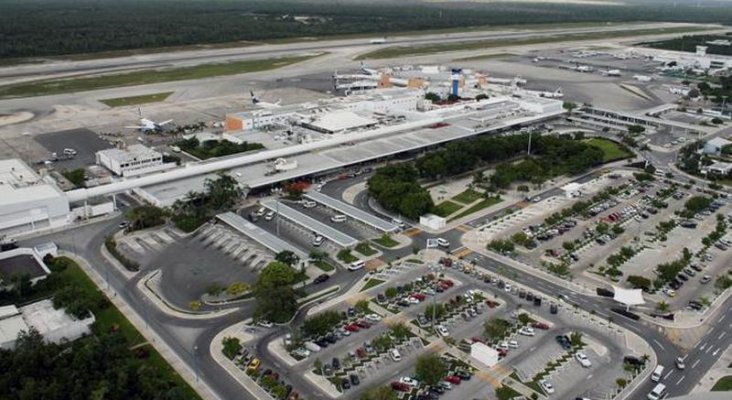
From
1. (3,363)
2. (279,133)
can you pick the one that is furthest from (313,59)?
(3,363)

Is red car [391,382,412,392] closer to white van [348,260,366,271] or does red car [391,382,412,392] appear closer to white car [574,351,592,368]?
white car [574,351,592,368]

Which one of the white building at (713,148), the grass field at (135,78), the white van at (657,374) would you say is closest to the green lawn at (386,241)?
the white van at (657,374)

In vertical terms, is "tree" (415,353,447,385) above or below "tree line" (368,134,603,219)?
below

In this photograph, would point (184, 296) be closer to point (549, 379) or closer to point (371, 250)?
point (371, 250)

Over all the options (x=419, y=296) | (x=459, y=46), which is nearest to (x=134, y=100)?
(x=419, y=296)

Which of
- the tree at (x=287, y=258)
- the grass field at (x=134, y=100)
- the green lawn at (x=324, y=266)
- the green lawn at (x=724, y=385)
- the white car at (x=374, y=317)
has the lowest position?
the green lawn at (x=724, y=385)

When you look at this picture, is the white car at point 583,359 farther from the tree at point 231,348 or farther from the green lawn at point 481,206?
the green lawn at point 481,206

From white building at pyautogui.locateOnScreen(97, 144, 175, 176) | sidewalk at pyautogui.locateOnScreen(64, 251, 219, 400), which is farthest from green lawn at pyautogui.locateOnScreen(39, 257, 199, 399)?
white building at pyautogui.locateOnScreen(97, 144, 175, 176)
